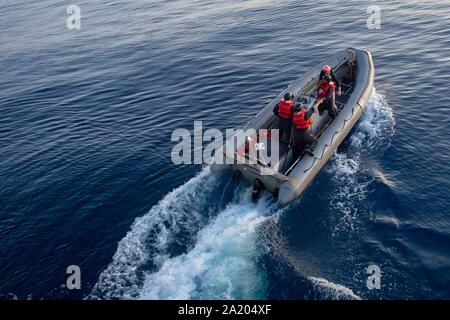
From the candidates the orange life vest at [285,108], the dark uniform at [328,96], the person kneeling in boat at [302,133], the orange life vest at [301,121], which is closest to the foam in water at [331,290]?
the person kneeling in boat at [302,133]

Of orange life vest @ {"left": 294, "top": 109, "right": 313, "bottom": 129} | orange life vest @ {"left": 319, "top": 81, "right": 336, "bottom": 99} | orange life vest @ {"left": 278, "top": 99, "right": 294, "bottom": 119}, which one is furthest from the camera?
orange life vest @ {"left": 319, "top": 81, "right": 336, "bottom": 99}

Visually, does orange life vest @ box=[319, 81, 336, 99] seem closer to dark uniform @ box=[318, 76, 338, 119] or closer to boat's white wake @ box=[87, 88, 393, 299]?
dark uniform @ box=[318, 76, 338, 119]

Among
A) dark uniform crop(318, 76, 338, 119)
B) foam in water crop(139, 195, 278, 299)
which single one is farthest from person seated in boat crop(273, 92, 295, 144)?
foam in water crop(139, 195, 278, 299)

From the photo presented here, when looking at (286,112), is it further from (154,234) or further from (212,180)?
(154,234)

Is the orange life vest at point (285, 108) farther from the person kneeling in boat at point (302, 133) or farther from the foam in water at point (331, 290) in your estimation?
the foam in water at point (331, 290)

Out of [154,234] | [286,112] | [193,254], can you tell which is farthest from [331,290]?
[286,112]
